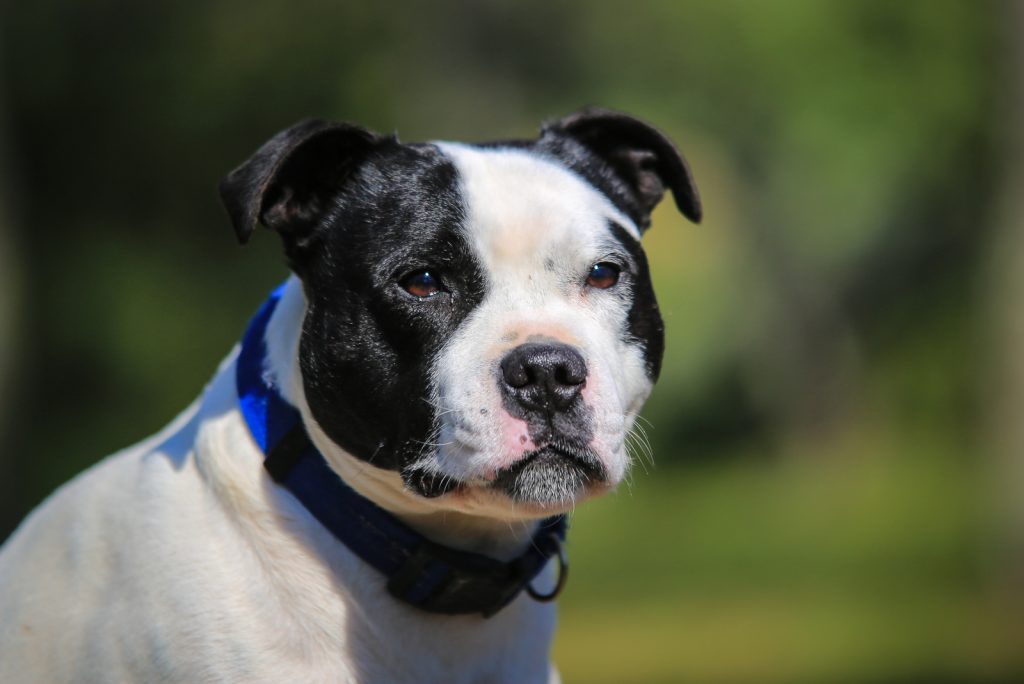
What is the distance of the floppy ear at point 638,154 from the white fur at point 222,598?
3.48ft

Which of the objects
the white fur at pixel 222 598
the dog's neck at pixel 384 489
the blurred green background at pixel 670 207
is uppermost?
the dog's neck at pixel 384 489

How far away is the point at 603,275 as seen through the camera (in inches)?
141

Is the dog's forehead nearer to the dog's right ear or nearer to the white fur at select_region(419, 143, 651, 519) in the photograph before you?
the white fur at select_region(419, 143, 651, 519)

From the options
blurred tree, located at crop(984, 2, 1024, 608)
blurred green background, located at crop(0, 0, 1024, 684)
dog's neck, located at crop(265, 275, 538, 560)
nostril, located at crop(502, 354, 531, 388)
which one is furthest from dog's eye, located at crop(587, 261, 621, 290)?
blurred green background, located at crop(0, 0, 1024, 684)

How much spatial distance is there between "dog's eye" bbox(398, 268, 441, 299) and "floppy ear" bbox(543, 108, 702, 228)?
2.85 feet

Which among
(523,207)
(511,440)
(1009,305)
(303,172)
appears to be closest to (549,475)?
(511,440)

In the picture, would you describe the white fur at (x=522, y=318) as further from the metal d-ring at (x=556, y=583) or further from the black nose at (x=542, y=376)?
the metal d-ring at (x=556, y=583)

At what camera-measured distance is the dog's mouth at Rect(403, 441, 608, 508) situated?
10.6 feet

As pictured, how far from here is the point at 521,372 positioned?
3156 mm

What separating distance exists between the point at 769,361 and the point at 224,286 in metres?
9.51

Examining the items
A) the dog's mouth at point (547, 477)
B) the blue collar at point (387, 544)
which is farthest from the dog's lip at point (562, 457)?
the blue collar at point (387, 544)

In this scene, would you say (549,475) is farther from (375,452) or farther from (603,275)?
(603,275)

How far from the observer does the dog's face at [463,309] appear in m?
3.21

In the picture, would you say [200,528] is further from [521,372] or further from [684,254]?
[684,254]
